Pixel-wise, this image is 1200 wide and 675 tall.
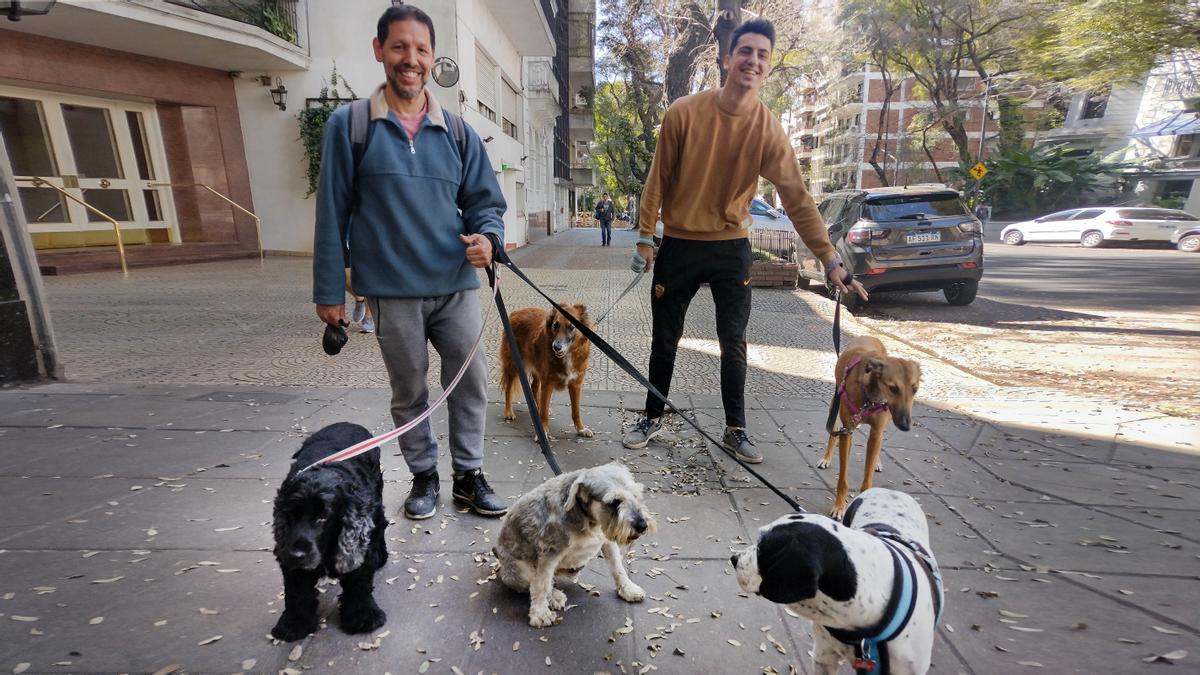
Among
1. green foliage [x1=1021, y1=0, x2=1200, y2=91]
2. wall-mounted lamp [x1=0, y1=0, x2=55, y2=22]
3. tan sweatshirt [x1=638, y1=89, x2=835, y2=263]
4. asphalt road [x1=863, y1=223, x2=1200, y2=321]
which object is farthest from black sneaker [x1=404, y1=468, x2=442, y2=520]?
green foliage [x1=1021, y1=0, x2=1200, y2=91]

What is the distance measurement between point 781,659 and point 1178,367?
23.5ft

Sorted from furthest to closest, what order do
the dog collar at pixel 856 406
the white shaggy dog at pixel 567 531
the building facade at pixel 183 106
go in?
the building facade at pixel 183 106, the dog collar at pixel 856 406, the white shaggy dog at pixel 567 531

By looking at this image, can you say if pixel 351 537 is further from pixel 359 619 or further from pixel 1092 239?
pixel 1092 239

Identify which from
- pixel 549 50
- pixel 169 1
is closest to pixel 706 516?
pixel 169 1

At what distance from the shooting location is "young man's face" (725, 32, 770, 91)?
10.6 feet

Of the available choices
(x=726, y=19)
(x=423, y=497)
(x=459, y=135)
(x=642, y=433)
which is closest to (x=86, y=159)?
(x=726, y=19)

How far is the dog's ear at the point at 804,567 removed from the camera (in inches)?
58.8

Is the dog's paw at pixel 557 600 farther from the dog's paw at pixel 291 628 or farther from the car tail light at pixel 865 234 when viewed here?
the car tail light at pixel 865 234

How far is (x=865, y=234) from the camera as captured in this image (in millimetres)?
8664

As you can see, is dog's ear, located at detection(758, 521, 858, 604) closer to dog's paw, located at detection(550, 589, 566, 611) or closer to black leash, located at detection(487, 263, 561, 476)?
dog's paw, located at detection(550, 589, 566, 611)

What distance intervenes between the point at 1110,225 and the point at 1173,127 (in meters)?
19.9

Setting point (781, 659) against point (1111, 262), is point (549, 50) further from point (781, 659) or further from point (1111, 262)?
point (781, 659)

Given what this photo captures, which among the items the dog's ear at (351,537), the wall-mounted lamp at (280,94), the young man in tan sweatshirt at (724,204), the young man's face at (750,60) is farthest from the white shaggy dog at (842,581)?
the wall-mounted lamp at (280,94)

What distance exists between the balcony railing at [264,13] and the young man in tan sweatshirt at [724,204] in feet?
44.2
